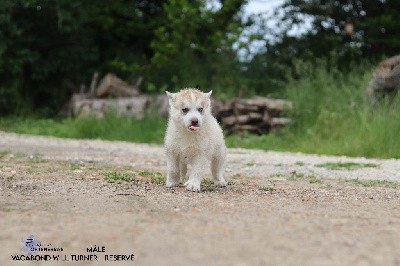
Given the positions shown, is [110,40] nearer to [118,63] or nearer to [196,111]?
[118,63]

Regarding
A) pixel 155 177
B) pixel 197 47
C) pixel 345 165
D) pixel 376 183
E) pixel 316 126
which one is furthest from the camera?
pixel 197 47

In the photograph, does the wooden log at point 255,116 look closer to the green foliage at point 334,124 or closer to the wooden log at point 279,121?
the wooden log at point 279,121

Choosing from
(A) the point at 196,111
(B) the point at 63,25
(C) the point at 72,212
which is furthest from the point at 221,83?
(C) the point at 72,212

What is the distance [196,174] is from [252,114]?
10.5 m

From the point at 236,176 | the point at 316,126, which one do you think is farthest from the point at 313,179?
the point at 316,126

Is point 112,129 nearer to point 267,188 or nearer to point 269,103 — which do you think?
point 269,103

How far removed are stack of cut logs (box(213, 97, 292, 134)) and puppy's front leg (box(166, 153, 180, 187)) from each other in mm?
9385

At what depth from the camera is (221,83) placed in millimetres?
20922

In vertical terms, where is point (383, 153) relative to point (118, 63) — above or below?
below

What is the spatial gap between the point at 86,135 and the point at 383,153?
314 inches

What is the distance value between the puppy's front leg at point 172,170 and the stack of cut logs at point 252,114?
9.39 m

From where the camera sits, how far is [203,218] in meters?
4.26

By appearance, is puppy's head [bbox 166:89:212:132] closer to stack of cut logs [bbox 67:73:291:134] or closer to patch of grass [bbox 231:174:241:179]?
patch of grass [bbox 231:174:241:179]

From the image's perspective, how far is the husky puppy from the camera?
Result: 6.09 meters
